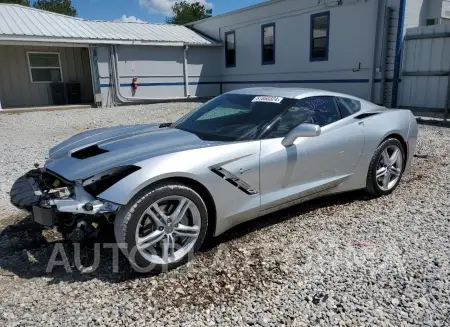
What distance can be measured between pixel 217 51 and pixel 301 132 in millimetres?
17273

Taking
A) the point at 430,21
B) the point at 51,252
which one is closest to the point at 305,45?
the point at 430,21

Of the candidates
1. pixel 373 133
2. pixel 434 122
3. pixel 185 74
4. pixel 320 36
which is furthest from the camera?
pixel 185 74

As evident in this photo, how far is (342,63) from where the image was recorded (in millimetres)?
13391

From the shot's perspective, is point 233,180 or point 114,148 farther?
point 114,148

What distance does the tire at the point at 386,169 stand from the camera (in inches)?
165

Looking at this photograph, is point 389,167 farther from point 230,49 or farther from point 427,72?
point 230,49

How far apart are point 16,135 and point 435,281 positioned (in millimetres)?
9922

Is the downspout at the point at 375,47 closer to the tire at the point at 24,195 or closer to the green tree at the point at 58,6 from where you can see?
the tire at the point at 24,195

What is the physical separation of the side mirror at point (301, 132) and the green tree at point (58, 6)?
5270cm

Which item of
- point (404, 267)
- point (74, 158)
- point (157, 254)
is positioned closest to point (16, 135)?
point (74, 158)

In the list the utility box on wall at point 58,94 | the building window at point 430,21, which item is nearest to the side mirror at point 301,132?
the building window at point 430,21

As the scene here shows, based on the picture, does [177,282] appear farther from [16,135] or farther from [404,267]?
[16,135]

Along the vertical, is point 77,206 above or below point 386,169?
above

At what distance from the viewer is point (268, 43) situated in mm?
16547
